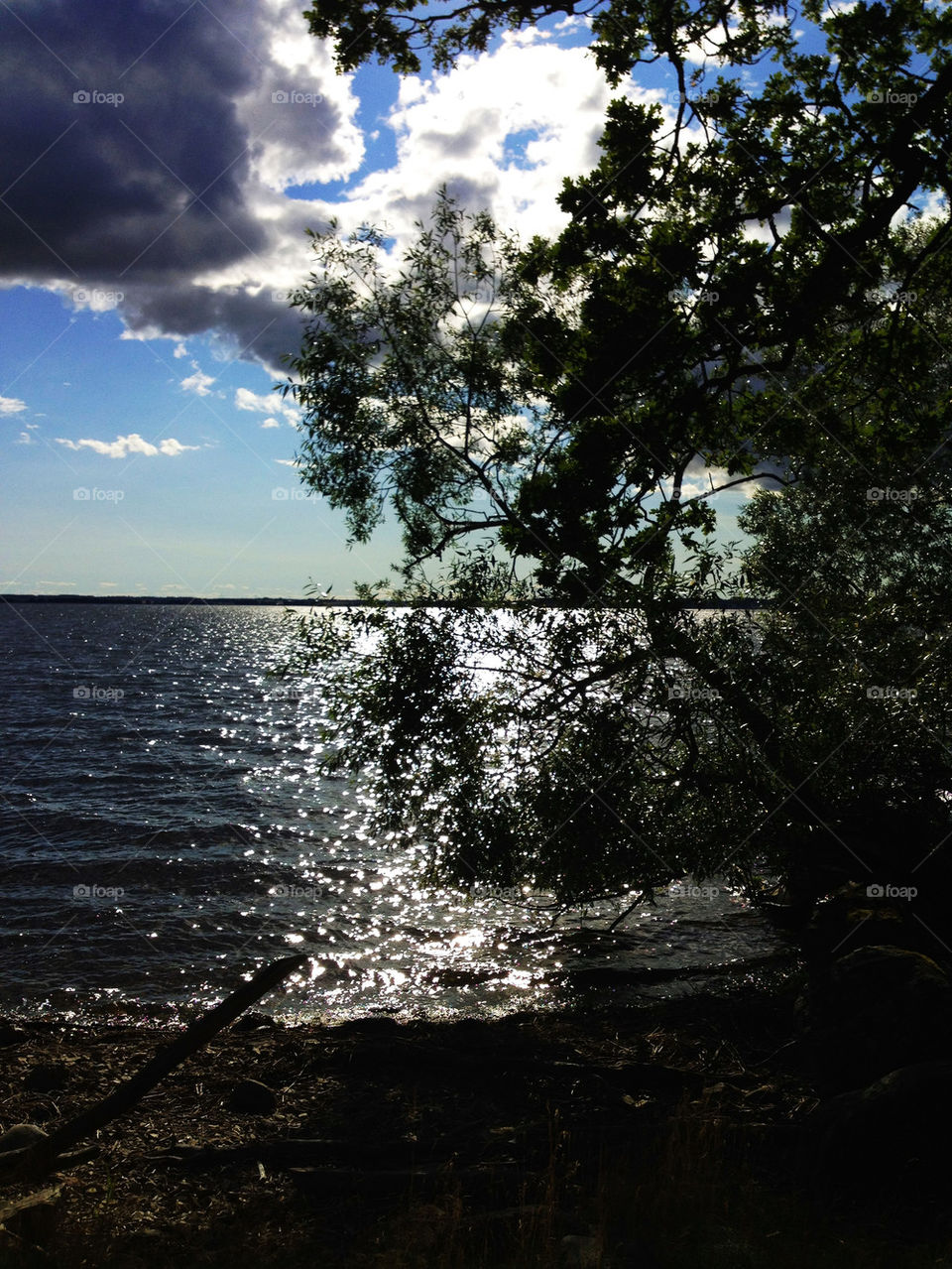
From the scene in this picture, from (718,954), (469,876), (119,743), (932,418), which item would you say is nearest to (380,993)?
(469,876)

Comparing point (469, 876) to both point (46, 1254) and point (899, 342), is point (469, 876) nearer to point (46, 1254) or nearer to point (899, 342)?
point (46, 1254)

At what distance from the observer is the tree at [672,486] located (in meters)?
13.6

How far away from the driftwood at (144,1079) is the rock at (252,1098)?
7.65 feet

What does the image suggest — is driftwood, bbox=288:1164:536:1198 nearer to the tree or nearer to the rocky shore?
the rocky shore

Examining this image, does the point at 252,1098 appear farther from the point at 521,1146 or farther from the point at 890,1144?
the point at 890,1144

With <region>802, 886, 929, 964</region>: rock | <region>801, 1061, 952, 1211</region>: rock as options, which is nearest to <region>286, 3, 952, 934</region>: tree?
<region>802, 886, 929, 964</region>: rock

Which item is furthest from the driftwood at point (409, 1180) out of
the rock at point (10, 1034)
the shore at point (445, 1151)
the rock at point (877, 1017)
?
the rock at point (10, 1034)

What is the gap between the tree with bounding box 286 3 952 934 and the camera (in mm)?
13562

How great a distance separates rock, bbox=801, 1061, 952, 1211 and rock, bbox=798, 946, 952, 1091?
1.00 metres

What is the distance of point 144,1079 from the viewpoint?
8.10 meters

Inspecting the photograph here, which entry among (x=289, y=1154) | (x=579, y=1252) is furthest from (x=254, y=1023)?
(x=579, y=1252)

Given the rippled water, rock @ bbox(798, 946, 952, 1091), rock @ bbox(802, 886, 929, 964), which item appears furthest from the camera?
the rippled water

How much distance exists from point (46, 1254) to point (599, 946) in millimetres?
14793

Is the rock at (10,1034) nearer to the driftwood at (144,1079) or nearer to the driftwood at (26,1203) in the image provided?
the driftwood at (144,1079)
